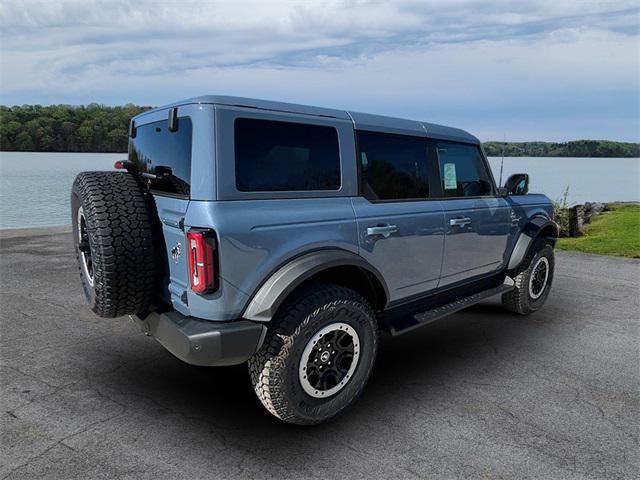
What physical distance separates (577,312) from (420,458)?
386cm

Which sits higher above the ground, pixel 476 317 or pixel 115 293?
pixel 115 293

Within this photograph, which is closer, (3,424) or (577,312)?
(3,424)

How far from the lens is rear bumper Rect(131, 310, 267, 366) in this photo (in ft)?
8.24

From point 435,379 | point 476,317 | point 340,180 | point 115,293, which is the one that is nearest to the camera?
point 115,293

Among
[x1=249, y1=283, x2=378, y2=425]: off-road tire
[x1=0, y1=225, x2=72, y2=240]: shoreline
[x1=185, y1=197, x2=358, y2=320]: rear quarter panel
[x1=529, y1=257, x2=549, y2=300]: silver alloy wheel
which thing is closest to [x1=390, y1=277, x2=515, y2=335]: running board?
[x1=529, y1=257, x2=549, y2=300]: silver alloy wheel

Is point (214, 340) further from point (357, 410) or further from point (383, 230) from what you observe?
point (383, 230)

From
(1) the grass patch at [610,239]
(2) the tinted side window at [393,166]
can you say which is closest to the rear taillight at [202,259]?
(2) the tinted side window at [393,166]

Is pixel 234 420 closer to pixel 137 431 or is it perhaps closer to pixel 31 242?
pixel 137 431

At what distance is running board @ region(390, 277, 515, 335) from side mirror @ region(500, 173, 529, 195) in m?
1.00

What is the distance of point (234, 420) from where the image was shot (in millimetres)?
2955

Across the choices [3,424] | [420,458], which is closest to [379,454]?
[420,458]

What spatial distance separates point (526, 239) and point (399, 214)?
2.24 meters

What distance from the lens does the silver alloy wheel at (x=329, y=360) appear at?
9.22 ft

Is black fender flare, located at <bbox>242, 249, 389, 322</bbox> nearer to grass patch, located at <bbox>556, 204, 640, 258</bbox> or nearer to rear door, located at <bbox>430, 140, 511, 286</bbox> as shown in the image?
rear door, located at <bbox>430, 140, 511, 286</bbox>
